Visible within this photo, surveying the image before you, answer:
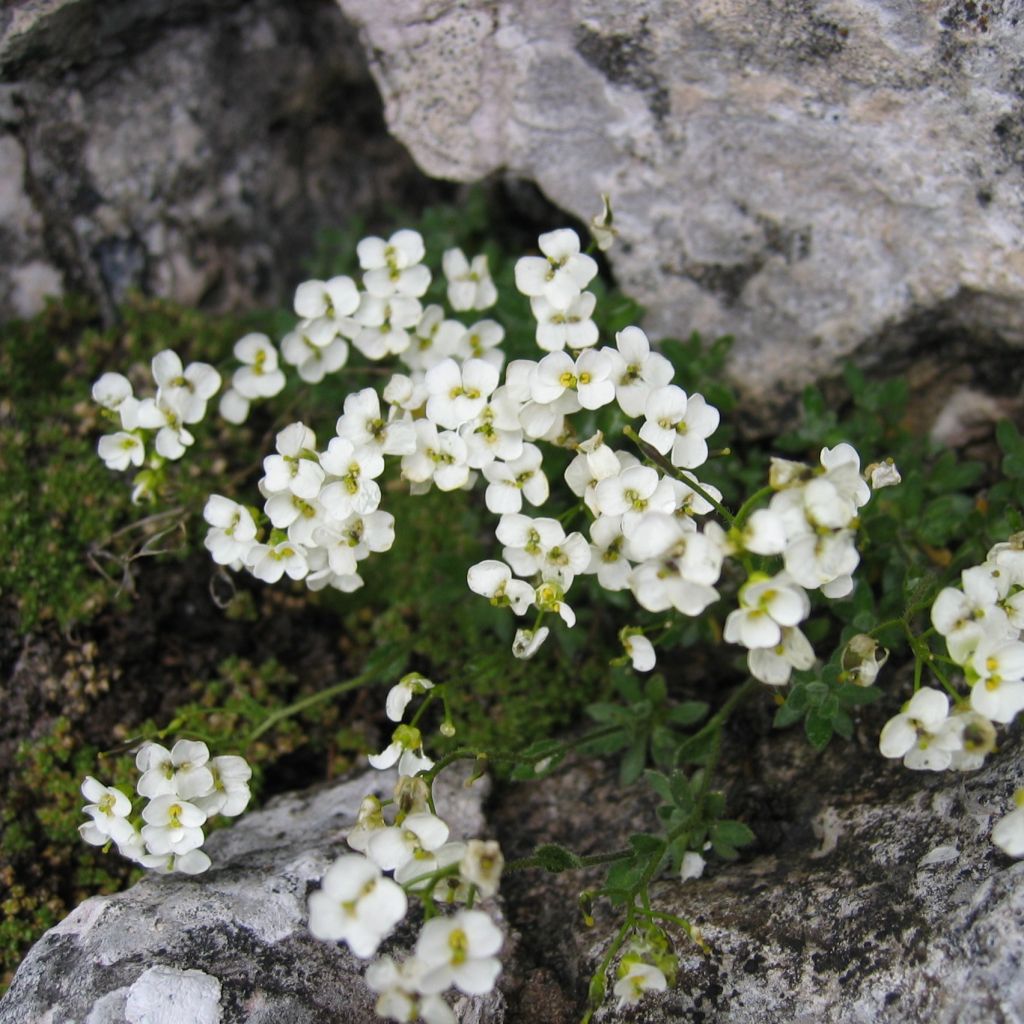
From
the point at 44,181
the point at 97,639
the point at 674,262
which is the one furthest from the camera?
the point at 44,181

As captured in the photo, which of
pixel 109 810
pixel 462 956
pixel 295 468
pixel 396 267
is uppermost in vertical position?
pixel 396 267

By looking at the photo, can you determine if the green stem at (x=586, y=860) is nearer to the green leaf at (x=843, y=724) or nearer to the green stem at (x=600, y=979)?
the green stem at (x=600, y=979)

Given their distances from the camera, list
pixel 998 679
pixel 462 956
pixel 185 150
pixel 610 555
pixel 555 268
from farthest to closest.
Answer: pixel 185 150 < pixel 555 268 < pixel 610 555 < pixel 998 679 < pixel 462 956

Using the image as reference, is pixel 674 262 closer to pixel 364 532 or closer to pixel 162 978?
pixel 364 532

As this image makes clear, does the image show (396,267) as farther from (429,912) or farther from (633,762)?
(429,912)

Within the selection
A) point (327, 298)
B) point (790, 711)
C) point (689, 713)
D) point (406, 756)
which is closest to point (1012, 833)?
point (790, 711)

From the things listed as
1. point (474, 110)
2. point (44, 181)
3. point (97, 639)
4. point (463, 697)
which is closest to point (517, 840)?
point (463, 697)
